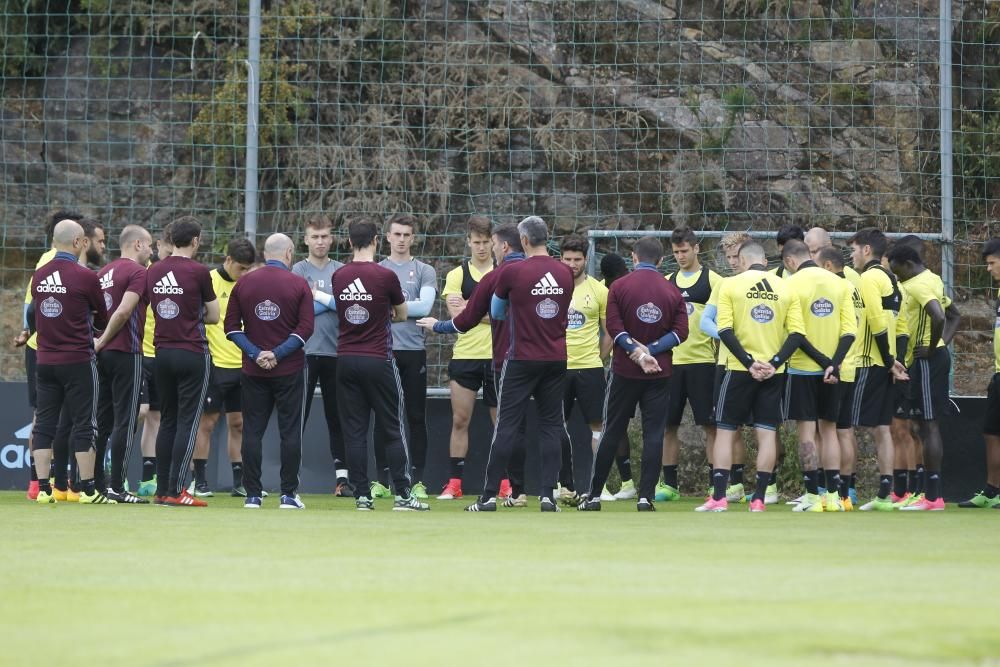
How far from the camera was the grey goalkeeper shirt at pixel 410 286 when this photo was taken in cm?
1312

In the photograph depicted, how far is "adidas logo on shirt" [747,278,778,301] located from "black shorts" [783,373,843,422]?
0.79 metres

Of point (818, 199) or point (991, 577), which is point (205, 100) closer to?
point (818, 199)

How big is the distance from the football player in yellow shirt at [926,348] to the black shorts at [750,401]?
1771 mm

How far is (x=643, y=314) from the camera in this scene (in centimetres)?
1114

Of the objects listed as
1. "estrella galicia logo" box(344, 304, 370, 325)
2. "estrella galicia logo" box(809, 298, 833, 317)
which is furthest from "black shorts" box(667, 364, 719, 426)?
"estrella galicia logo" box(344, 304, 370, 325)

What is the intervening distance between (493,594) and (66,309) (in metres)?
6.96

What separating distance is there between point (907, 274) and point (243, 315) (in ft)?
18.6

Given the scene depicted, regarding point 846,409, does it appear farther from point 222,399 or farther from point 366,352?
point 222,399

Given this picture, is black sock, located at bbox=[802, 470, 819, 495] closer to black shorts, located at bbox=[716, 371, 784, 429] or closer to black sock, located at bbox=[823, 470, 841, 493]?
black sock, located at bbox=[823, 470, 841, 493]

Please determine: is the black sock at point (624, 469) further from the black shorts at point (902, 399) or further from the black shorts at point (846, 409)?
the black shorts at point (902, 399)

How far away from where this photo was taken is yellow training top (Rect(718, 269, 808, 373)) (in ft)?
37.1

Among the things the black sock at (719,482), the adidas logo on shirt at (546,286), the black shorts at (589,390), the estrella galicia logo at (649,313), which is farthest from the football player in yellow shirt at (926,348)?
the adidas logo on shirt at (546,286)

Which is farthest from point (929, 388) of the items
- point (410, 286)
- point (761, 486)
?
point (410, 286)

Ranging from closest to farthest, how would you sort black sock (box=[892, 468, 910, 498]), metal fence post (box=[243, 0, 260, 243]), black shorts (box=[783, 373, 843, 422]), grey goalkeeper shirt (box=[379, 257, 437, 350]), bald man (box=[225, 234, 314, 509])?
bald man (box=[225, 234, 314, 509]), black shorts (box=[783, 373, 843, 422]), black sock (box=[892, 468, 910, 498]), grey goalkeeper shirt (box=[379, 257, 437, 350]), metal fence post (box=[243, 0, 260, 243])
